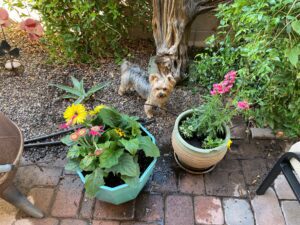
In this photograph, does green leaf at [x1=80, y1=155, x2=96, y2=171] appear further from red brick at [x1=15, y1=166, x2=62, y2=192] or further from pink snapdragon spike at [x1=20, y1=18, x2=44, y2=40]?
pink snapdragon spike at [x1=20, y1=18, x2=44, y2=40]

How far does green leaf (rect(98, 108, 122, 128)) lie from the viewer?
1.67 metres

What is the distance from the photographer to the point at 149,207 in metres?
1.86

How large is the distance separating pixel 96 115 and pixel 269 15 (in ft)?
3.85

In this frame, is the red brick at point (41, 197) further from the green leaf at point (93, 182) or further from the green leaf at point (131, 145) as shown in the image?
the green leaf at point (131, 145)

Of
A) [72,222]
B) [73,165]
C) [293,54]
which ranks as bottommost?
[72,222]

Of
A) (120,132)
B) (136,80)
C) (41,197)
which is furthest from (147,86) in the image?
(41,197)

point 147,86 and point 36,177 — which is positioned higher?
point 147,86

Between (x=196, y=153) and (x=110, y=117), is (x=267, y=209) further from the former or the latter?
(x=110, y=117)

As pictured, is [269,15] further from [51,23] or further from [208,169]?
[51,23]

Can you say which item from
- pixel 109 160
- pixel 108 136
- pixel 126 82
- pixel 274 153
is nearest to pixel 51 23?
pixel 126 82

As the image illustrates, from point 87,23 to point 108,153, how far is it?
1.34 metres

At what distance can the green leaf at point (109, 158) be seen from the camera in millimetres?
1514

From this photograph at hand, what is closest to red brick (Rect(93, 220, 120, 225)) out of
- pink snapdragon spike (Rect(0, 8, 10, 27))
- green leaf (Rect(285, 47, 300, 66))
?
green leaf (Rect(285, 47, 300, 66))

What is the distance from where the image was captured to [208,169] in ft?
6.66
